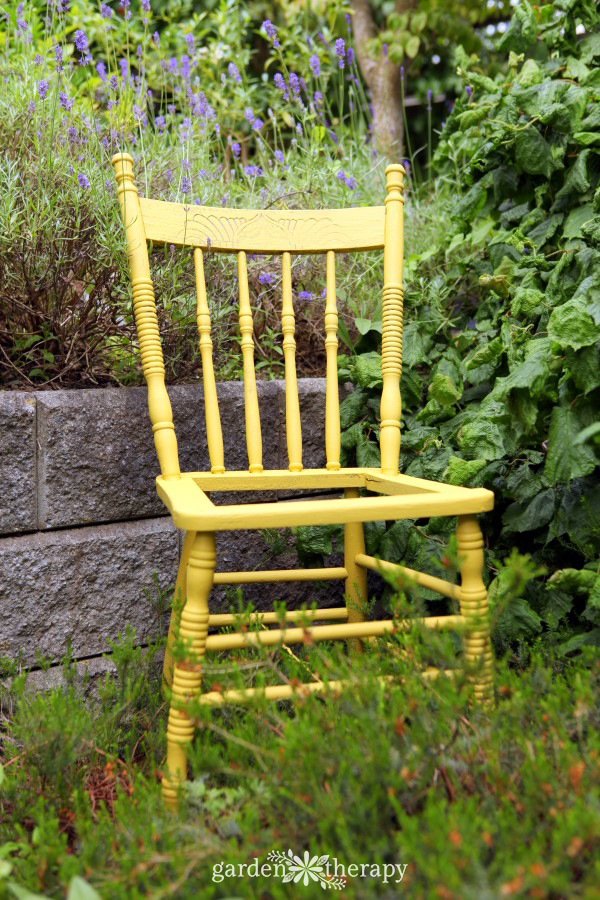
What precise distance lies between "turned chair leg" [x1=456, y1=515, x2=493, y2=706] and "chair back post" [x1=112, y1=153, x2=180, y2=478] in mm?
578

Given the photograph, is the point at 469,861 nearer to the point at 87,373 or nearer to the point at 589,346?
the point at 589,346

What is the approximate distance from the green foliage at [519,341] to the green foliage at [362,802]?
30cm

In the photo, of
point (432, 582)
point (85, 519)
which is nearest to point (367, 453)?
point (432, 582)

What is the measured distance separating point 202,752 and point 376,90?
144 inches

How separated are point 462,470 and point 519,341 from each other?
0.98 feet

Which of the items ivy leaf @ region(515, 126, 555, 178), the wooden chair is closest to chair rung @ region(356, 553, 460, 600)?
the wooden chair

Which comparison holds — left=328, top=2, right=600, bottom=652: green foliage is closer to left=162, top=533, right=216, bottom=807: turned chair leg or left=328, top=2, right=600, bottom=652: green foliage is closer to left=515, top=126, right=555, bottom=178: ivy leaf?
left=515, top=126, right=555, bottom=178: ivy leaf

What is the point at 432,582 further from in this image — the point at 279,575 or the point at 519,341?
the point at 519,341

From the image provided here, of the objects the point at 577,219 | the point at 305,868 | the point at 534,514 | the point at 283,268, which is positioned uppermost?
the point at 577,219

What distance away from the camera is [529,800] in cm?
92

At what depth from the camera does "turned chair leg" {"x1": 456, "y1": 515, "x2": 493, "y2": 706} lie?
1.17m

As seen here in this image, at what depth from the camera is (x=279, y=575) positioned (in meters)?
1.61

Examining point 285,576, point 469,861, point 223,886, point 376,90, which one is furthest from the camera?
point 376,90

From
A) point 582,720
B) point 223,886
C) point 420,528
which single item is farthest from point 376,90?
point 223,886
